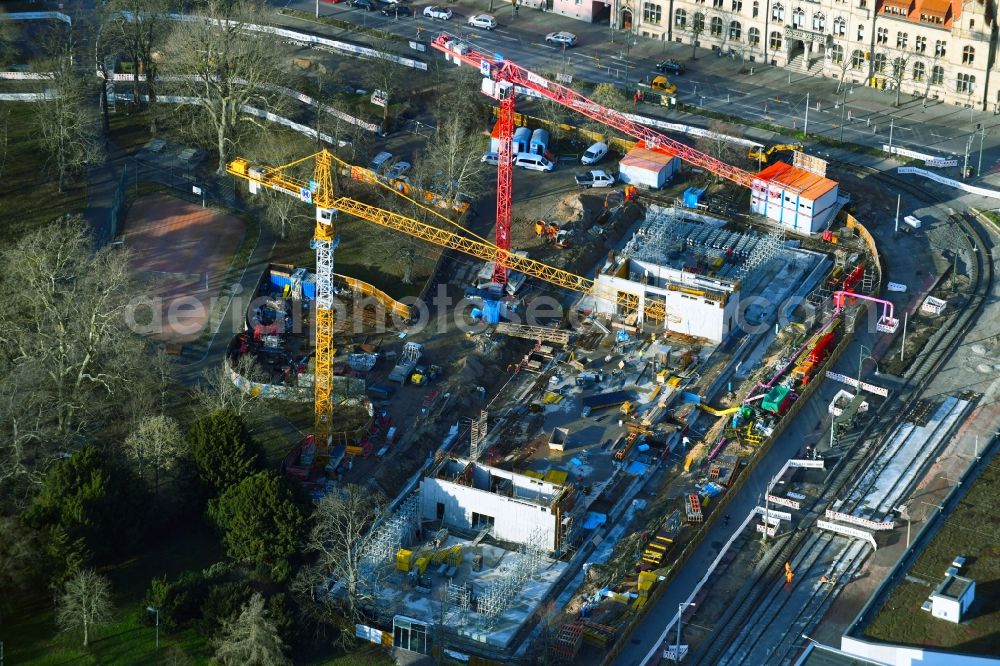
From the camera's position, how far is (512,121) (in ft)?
493

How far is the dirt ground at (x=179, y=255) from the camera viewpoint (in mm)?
147000

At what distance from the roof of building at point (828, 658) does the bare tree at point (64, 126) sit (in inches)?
3062

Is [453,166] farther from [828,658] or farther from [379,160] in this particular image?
[828,658]

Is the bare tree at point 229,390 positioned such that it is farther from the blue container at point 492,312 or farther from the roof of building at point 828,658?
the roof of building at point 828,658

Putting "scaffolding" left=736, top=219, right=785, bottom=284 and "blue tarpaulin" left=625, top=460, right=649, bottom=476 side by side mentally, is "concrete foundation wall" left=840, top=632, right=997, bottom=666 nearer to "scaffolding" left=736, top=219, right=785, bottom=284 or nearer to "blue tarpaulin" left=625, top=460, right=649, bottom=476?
"blue tarpaulin" left=625, top=460, right=649, bottom=476

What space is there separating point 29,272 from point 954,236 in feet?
237

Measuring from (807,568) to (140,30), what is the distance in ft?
264

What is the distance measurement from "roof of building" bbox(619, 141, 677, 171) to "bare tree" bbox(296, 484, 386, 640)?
50413 millimetres

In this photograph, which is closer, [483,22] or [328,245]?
[328,245]

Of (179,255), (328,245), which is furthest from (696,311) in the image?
(179,255)

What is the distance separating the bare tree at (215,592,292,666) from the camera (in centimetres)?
11569

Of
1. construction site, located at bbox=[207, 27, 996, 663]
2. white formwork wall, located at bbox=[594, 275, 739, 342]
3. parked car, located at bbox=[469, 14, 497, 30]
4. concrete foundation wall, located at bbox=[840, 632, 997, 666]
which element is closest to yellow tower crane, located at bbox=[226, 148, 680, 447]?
construction site, located at bbox=[207, 27, 996, 663]

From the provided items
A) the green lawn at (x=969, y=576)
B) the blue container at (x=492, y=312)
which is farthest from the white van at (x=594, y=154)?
the green lawn at (x=969, y=576)

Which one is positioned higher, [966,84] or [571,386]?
[966,84]
